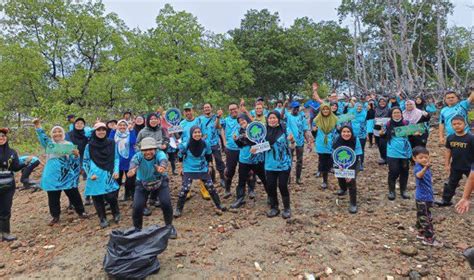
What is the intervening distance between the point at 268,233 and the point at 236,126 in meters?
2.33

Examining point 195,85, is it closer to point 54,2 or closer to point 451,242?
point 54,2

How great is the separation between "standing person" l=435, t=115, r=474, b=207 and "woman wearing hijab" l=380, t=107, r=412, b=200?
2.09 feet

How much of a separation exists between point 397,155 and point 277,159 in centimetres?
233

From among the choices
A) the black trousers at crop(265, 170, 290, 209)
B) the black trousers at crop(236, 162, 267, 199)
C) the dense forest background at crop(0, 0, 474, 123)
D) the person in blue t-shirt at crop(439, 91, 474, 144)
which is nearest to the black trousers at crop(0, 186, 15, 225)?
the black trousers at crop(236, 162, 267, 199)

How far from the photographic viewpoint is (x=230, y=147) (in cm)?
656

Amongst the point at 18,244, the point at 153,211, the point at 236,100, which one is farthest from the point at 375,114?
the point at 236,100

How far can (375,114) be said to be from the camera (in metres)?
8.59

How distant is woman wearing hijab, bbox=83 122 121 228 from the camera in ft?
17.5

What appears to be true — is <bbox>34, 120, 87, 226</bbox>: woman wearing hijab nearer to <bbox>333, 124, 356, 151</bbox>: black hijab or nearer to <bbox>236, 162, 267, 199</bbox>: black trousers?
<bbox>236, 162, 267, 199</bbox>: black trousers

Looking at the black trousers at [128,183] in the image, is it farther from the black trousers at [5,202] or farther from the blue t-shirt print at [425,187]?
the blue t-shirt print at [425,187]

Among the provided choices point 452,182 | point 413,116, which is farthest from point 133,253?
point 413,116

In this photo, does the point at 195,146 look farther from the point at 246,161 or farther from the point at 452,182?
the point at 452,182

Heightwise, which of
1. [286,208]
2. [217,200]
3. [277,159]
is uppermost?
[277,159]

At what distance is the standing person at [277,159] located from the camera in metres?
5.30
